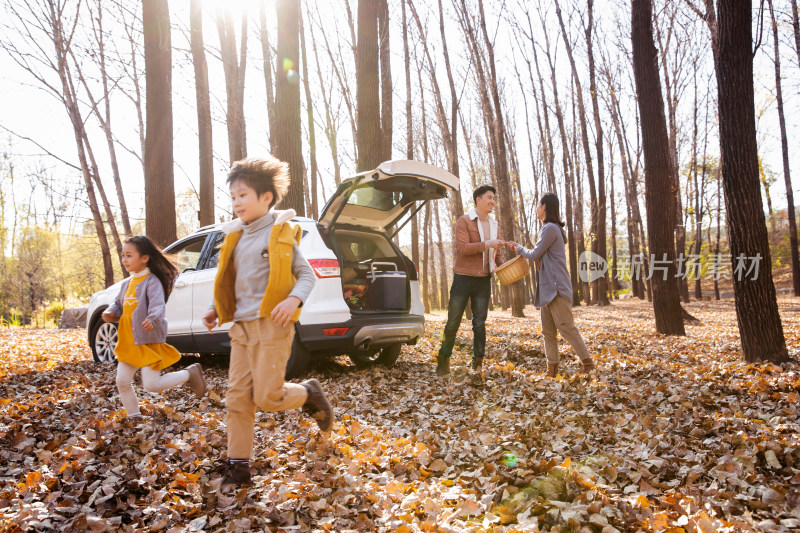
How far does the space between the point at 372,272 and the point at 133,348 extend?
9.16 feet

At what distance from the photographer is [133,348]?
4258 millimetres

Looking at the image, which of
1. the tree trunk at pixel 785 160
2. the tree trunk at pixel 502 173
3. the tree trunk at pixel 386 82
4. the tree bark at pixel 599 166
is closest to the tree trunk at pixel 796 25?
the tree trunk at pixel 785 160

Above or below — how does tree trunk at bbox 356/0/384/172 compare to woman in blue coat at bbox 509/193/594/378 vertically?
above

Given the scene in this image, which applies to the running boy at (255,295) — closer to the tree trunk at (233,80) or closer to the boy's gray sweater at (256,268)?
the boy's gray sweater at (256,268)

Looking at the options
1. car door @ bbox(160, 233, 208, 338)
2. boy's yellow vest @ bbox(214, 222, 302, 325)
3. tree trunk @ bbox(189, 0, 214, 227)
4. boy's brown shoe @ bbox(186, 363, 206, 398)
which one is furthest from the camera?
tree trunk @ bbox(189, 0, 214, 227)

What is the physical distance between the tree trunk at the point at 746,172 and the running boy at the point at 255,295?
17.9ft

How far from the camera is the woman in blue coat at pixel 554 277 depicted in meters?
5.49

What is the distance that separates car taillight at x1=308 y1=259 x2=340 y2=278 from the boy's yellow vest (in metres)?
2.27

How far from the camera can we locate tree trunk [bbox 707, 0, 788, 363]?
5.82 m

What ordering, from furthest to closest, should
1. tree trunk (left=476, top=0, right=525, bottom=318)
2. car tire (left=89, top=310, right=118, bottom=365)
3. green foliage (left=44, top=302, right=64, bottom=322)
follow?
green foliage (left=44, top=302, right=64, bottom=322) < tree trunk (left=476, top=0, right=525, bottom=318) < car tire (left=89, top=310, right=118, bottom=365)

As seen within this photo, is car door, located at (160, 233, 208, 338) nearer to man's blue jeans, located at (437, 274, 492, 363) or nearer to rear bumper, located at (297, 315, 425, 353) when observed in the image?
rear bumper, located at (297, 315, 425, 353)

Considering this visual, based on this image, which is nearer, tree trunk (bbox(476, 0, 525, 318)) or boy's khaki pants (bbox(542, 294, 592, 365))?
boy's khaki pants (bbox(542, 294, 592, 365))

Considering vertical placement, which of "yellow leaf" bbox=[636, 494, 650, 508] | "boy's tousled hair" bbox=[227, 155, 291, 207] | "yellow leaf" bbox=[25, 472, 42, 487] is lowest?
"yellow leaf" bbox=[636, 494, 650, 508]

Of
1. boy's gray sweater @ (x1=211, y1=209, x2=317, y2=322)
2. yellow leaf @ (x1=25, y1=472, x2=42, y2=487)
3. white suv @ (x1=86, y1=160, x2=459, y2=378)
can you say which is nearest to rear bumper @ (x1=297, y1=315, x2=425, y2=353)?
white suv @ (x1=86, y1=160, x2=459, y2=378)
